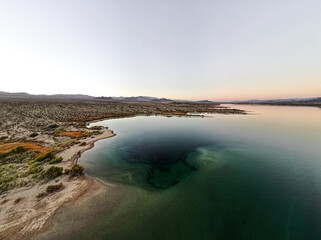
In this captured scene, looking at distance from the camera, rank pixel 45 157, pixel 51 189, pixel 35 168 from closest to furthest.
Answer: pixel 51 189 → pixel 35 168 → pixel 45 157

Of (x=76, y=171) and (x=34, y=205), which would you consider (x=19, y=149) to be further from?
(x=34, y=205)

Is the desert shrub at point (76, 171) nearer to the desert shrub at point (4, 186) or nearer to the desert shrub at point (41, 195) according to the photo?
the desert shrub at point (41, 195)

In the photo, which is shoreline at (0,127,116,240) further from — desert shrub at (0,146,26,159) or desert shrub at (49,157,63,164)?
desert shrub at (0,146,26,159)

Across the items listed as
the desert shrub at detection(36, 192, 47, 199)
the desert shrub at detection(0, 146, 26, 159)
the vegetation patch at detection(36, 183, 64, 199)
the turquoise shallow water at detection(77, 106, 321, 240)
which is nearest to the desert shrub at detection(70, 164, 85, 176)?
the turquoise shallow water at detection(77, 106, 321, 240)

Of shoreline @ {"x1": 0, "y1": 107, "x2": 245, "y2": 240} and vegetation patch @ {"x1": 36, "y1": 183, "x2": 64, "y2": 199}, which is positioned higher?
vegetation patch @ {"x1": 36, "y1": 183, "x2": 64, "y2": 199}

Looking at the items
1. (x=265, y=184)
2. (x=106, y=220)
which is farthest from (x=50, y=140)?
(x=265, y=184)

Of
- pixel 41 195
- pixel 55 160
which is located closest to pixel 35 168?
pixel 55 160

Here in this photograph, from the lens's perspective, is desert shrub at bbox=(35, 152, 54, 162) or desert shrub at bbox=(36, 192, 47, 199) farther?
desert shrub at bbox=(35, 152, 54, 162)

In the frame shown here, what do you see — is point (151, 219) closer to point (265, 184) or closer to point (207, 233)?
point (207, 233)
